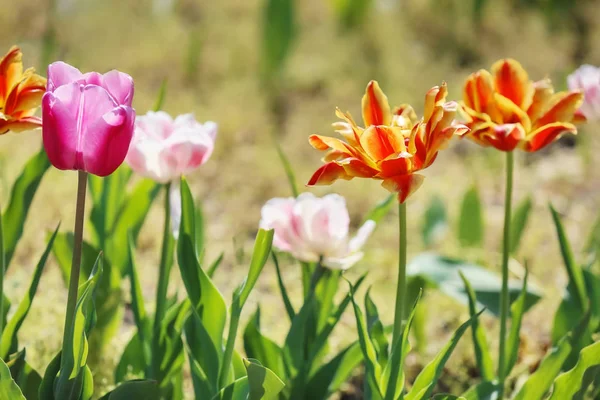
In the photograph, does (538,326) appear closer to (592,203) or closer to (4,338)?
(592,203)

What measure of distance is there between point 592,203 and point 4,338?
89.3 inches

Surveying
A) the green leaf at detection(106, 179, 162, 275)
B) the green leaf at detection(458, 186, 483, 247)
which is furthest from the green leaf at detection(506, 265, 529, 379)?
the green leaf at detection(458, 186, 483, 247)

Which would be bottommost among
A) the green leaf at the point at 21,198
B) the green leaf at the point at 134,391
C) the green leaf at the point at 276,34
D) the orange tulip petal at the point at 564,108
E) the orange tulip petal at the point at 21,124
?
the green leaf at the point at 134,391

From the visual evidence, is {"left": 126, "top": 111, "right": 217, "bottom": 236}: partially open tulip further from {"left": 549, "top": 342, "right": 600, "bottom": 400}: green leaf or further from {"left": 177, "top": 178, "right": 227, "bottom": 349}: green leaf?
{"left": 549, "top": 342, "right": 600, "bottom": 400}: green leaf

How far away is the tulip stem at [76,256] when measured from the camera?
0.74 meters

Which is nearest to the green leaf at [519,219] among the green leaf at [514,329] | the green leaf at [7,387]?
the green leaf at [514,329]

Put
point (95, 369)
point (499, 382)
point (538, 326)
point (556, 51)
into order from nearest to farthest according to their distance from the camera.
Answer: point (499, 382) < point (95, 369) < point (538, 326) < point (556, 51)

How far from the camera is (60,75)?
0.74 m

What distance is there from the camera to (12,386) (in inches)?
30.1

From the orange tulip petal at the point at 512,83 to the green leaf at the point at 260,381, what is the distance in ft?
1.65

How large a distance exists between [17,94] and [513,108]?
2.01 ft

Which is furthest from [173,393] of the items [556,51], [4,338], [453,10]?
[453,10]

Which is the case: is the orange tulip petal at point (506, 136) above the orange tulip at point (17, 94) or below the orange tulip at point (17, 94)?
below

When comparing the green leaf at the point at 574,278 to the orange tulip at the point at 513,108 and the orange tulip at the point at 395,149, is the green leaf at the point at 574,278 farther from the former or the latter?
the orange tulip at the point at 395,149
